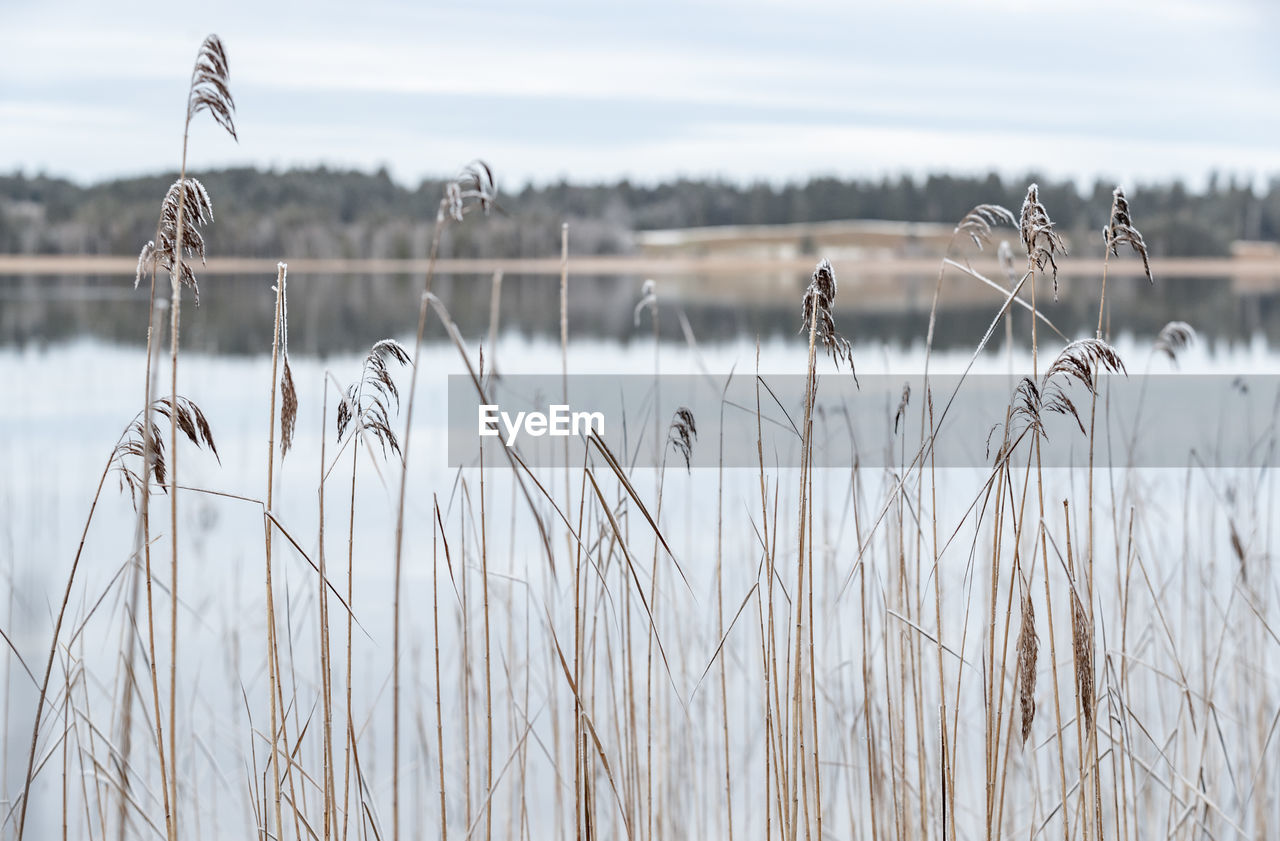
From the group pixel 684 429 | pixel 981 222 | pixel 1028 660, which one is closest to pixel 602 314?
pixel 981 222

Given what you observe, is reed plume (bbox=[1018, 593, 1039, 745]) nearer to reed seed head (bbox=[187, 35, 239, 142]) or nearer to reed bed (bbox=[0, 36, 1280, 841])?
reed bed (bbox=[0, 36, 1280, 841])

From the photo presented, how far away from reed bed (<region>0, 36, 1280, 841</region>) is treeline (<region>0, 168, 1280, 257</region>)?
131ft

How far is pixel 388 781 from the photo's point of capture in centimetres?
346

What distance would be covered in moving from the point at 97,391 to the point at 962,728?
32.5 ft

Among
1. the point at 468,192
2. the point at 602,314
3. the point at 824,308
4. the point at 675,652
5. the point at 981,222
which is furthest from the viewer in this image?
the point at 602,314

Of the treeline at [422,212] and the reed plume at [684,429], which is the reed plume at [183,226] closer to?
the reed plume at [684,429]

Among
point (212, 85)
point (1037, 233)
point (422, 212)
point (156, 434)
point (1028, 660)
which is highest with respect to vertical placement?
point (422, 212)

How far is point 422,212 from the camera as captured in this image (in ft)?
148

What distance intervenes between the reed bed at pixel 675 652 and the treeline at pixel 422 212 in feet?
131

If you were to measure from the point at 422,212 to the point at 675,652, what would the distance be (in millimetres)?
43737

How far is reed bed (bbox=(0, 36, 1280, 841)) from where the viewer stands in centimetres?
143

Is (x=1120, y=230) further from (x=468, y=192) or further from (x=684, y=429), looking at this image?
(x=468, y=192)

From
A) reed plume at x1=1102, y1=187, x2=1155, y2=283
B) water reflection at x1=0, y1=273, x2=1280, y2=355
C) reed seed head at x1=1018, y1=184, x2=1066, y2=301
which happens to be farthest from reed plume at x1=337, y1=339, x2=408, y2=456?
water reflection at x1=0, y1=273, x2=1280, y2=355

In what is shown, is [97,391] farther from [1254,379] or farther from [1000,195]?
[1000,195]
